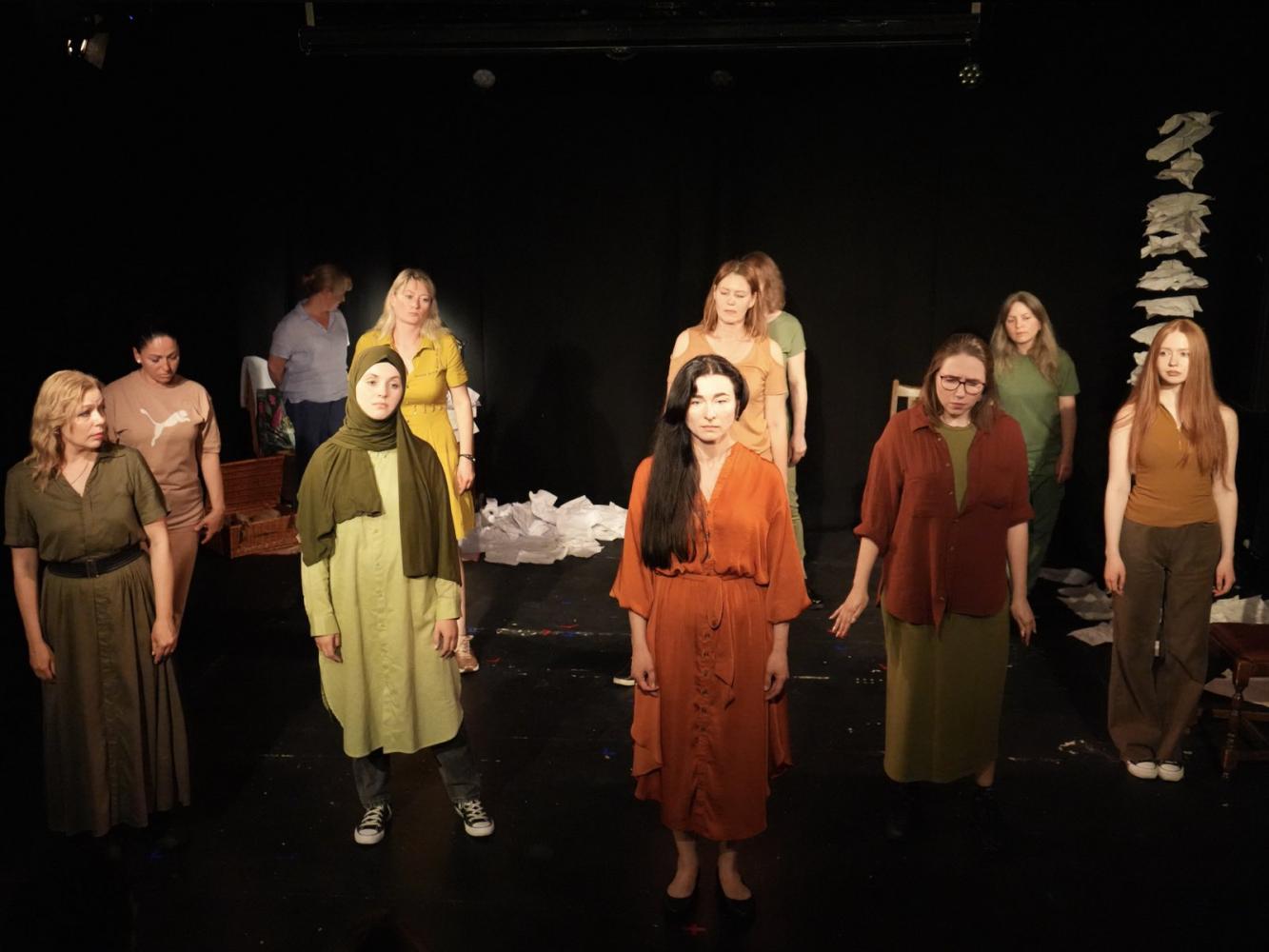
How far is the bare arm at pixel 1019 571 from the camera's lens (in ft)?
11.5

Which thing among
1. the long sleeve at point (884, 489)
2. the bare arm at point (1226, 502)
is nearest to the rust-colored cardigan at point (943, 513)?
the long sleeve at point (884, 489)

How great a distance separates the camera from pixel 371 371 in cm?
332

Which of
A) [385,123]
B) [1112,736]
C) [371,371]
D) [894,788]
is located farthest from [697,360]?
[385,123]

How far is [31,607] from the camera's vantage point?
134 inches

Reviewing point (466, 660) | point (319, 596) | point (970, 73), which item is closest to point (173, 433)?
point (319, 596)

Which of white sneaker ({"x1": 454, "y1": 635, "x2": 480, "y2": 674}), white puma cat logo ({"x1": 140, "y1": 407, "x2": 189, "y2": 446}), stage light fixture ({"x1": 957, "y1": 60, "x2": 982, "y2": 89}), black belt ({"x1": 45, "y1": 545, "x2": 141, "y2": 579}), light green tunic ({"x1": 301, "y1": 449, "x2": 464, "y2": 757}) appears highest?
stage light fixture ({"x1": 957, "y1": 60, "x2": 982, "y2": 89})

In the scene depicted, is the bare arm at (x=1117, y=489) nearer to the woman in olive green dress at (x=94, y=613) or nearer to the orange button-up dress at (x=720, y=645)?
the orange button-up dress at (x=720, y=645)

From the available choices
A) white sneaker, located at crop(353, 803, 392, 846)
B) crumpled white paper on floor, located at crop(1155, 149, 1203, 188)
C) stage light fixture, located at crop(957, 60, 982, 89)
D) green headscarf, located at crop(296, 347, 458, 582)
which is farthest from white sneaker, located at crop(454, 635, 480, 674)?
crumpled white paper on floor, located at crop(1155, 149, 1203, 188)

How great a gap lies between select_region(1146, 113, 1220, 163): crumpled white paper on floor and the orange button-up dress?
4.36 m

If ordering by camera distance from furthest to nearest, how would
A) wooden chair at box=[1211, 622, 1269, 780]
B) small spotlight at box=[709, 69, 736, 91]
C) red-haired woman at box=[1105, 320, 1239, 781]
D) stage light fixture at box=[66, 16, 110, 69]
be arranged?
1. small spotlight at box=[709, 69, 736, 91]
2. stage light fixture at box=[66, 16, 110, 69]
3. wooden chair at box=[1211, 622, 1269, 780]
4. red-haired woman at box=[1105, 320, 1239, 781]

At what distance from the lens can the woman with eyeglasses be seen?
3414 mm

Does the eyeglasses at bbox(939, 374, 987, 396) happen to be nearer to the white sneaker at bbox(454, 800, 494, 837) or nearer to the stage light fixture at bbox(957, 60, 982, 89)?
the white sneaker at bbox(454, 800, 494, 837)

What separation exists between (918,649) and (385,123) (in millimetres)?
5394

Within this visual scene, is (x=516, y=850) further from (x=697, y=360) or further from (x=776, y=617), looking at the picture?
(x=697, y=360)
